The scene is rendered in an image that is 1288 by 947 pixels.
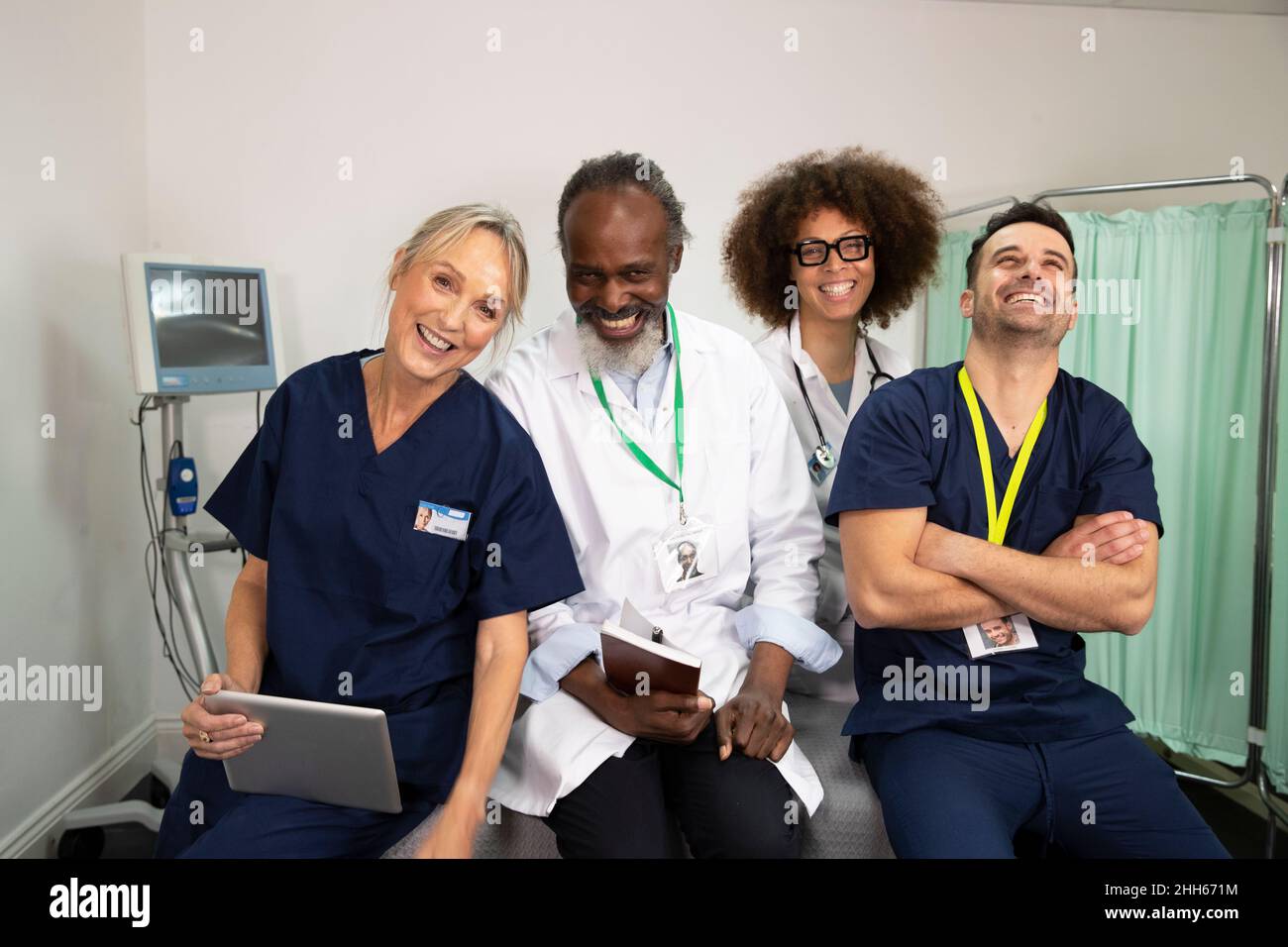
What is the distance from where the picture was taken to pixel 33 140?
2.44 m

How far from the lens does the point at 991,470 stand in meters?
1.85

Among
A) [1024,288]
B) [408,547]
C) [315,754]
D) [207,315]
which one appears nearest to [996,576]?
[1024,288]

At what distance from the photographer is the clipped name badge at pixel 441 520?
1.70 metres

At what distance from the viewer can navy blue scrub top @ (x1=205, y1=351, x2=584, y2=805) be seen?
1672mm

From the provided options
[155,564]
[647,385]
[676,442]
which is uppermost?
[647,385]

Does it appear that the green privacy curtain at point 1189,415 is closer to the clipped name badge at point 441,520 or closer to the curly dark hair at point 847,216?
the curly dark hair at point 847,216

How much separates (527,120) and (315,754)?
247cm

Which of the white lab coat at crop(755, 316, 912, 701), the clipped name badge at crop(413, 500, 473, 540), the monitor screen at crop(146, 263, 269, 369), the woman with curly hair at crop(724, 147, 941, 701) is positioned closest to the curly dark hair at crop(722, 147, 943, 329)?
the woman with curly hair at crop(724, 147, 941, 701)

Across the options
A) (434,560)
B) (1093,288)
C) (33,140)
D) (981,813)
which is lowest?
(981,813)

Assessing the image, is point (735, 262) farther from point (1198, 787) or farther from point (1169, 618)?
point (1198, 787)

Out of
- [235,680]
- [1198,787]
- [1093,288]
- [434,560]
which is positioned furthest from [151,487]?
[1198,787]

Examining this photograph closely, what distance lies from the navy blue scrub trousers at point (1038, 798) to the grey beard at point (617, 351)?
893 millimetres

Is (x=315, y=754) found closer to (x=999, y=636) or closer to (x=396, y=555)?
(x=396, y=555)
